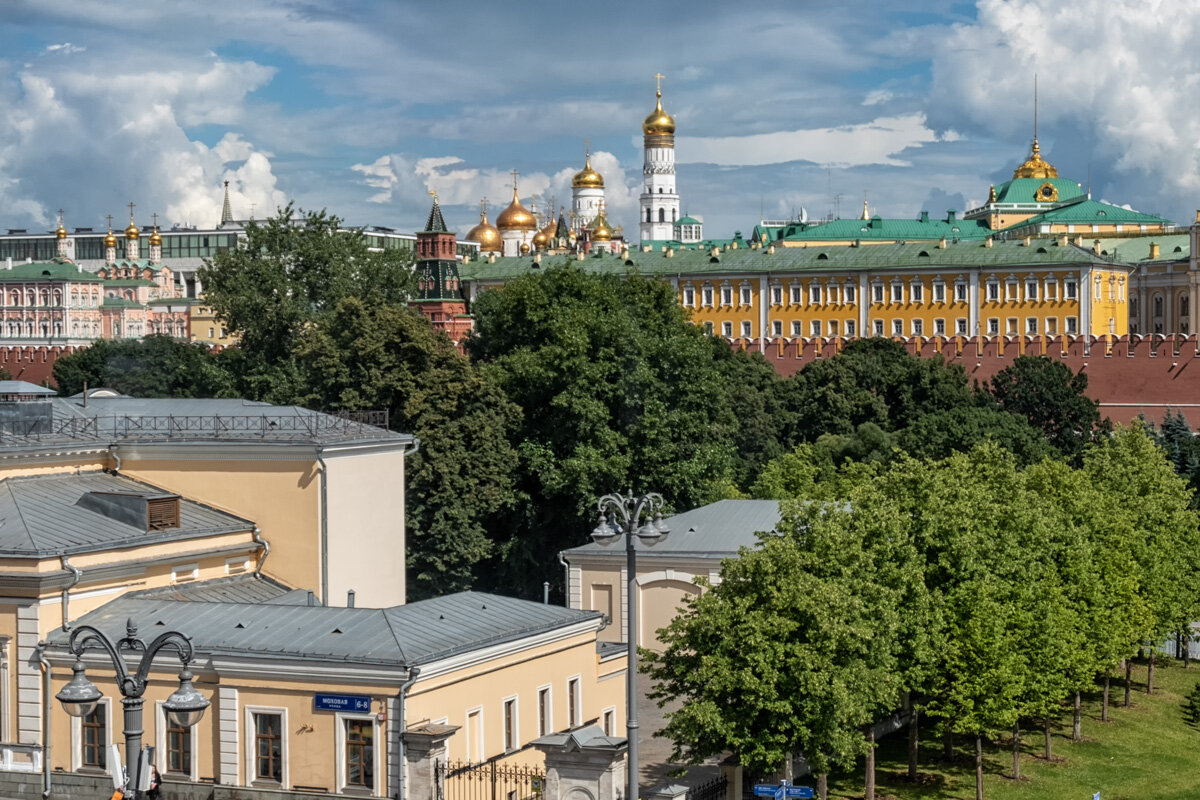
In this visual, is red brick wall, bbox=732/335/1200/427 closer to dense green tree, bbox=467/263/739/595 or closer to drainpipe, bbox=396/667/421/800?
dense green tree, bbox=467/263/739/595

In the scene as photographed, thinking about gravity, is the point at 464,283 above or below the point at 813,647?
above

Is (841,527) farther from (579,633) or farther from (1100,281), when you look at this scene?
(1100,281)

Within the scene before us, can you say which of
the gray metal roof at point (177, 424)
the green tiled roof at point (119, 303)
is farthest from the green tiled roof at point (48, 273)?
the gray metal roof at point (177, 424)

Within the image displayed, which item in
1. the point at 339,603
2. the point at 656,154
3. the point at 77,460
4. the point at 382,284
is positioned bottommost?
the point at 339,603

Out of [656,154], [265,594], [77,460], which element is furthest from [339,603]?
[656,154]

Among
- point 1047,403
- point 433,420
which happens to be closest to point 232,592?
point 433,420

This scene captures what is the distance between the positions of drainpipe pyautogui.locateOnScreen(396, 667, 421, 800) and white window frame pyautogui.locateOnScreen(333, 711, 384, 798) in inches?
11.3

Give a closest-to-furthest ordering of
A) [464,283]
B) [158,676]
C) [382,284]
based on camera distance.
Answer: [158,676] < [382,284] < [464,283]

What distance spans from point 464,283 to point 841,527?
330 feet

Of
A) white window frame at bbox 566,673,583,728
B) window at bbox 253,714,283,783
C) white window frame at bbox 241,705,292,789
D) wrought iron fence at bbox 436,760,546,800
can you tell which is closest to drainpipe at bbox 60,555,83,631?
white window frame at bbox 241,705,292,789

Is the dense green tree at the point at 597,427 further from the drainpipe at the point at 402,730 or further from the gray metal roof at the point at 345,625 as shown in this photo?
the drainpipe at the point at 402,730

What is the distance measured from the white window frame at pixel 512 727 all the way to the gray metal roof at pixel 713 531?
10874mm

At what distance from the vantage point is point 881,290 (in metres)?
114

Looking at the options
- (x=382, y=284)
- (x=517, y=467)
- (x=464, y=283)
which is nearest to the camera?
(x=517, y=467)
